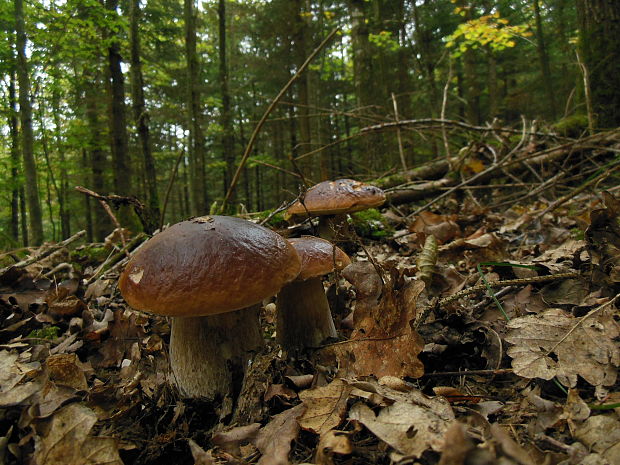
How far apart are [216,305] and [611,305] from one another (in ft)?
5.54

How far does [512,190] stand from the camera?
6.21m

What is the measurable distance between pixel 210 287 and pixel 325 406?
63cm

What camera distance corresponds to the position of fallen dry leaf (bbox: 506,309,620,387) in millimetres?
1325

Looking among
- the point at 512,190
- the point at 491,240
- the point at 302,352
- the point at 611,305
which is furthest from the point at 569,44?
the point at 302,352

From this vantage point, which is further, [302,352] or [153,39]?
[153,39]

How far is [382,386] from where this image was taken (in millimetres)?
1388

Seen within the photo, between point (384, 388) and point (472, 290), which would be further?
point (472, 290)

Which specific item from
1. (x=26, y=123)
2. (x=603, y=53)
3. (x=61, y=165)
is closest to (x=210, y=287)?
(x=603, y=53)

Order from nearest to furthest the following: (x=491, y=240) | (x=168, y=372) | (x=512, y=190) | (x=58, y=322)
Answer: (x=168, y=372) < (x=58, y=322) < (x=491, y=240) < (x=512, y=190)

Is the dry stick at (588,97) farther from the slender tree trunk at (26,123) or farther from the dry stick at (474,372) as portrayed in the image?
the slender tree trunk at (26,123)

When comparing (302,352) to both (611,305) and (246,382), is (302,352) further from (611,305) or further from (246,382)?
(611,305)

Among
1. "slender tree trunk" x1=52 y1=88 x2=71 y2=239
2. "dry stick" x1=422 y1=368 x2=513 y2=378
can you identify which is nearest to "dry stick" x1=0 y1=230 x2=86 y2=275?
"dry stick" x1=422 y1=368 x2=513 y2=378

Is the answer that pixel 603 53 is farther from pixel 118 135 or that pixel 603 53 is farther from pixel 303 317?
pixel 118 135

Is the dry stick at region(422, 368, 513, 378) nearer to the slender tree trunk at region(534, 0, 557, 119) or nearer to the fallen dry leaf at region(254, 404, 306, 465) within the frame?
the fallen dry leaf at region(254, 404, 306, 465)
